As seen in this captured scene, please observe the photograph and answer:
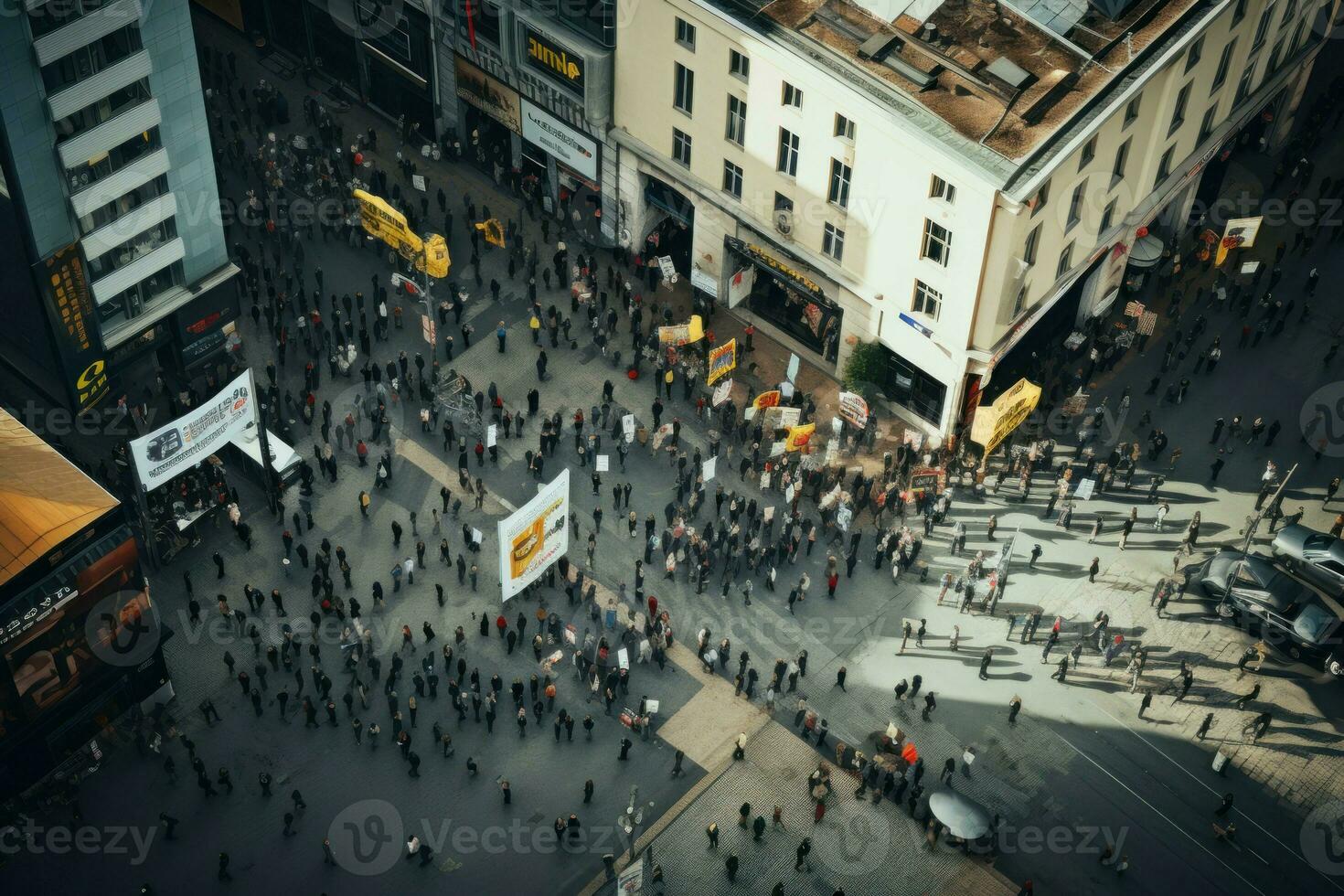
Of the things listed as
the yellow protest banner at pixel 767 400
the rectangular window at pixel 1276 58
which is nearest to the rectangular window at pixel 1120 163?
the rectangular window at pixel 1276 58

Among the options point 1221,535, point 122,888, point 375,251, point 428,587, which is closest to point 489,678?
point 428,587

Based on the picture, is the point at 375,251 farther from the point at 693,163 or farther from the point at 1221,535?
the point at 1221,535

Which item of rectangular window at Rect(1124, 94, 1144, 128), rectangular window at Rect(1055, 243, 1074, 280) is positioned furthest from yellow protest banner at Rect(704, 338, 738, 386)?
rectangular window at Rect(1124, 94, 1144, 128)

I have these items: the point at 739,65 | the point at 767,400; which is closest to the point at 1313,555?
the point at 767,400

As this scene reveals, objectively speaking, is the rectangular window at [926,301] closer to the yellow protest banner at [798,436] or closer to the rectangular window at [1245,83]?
the yellow protest banner at [798,436]

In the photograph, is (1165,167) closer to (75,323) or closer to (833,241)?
(833,241)

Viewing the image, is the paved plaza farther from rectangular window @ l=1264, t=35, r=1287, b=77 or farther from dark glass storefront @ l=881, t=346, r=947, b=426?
rectangular window @ l=1264, t=35, r=1287, b=77
